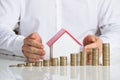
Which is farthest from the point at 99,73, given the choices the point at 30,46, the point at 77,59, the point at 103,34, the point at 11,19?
the point at 11,19

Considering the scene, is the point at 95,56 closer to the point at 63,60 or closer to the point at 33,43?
the point at 63,60

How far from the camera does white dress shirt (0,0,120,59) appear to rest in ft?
4.35

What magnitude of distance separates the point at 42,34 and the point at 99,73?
0.57 m

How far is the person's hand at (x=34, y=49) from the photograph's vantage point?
0.93 meters

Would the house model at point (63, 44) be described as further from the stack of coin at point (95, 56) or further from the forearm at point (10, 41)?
the forearm at point (10, 41)

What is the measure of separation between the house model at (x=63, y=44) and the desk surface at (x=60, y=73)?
0.20 feet

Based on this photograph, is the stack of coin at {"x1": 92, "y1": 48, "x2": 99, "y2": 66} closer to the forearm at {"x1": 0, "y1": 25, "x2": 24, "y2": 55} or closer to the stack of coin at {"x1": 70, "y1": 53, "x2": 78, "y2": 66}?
the stack of coin at {"x1": 70, "y1": 53, "x2": 78, "y2": 66}

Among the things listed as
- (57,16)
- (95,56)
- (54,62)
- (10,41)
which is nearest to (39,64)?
(54,62)

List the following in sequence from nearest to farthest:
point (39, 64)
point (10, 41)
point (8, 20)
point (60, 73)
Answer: point (60, 73)
point (39, 64)
point (10, 41)
point (8, 20)


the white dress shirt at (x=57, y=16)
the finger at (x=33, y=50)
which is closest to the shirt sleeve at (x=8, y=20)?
the white dress shirt at (x=57, y=16)

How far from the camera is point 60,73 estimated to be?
0.79m

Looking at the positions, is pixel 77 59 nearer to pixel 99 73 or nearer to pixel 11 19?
pixel 99 73

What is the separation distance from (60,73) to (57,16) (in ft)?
1.81

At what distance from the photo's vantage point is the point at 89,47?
36.7 inches
